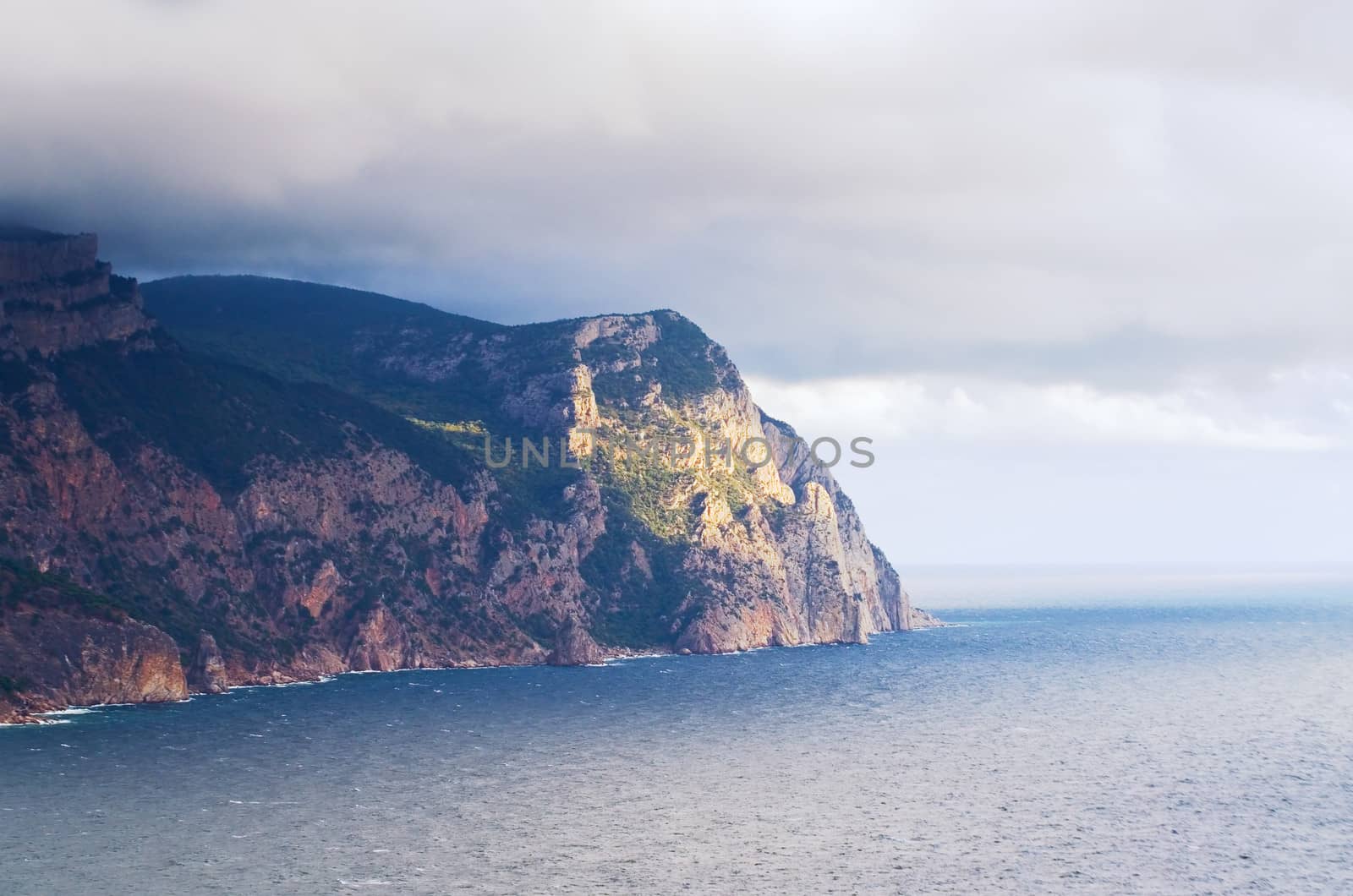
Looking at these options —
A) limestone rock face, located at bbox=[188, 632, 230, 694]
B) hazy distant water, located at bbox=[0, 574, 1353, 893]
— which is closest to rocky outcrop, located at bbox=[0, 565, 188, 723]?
hazy distant water, located at bbox=[0, 574, 1353, 893]

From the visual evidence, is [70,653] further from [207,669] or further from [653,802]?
[653,802]

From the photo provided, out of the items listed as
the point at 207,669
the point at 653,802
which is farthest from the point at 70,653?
the point at 653,802

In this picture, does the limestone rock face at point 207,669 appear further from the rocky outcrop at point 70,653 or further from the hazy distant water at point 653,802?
the hazy distant water at point 653,802

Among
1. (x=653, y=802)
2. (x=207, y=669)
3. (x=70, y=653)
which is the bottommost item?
(x=653, y=802)

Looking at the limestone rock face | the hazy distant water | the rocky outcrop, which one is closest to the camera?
the hazy distant water

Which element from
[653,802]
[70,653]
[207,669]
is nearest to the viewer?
[653,802]

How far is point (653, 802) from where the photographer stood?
127 m

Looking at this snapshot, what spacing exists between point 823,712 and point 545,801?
244ft

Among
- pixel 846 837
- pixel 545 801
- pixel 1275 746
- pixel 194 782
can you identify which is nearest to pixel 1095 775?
pixel 1275 746

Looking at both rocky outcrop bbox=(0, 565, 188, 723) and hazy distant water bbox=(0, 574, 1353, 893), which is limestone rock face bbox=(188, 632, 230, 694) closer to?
rocky outcrop bbox=(0, 565, 188, 723)

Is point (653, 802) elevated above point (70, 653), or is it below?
below

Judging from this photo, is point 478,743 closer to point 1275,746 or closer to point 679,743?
point 679,743

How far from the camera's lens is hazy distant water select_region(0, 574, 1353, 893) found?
101 metres

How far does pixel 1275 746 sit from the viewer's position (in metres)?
164
